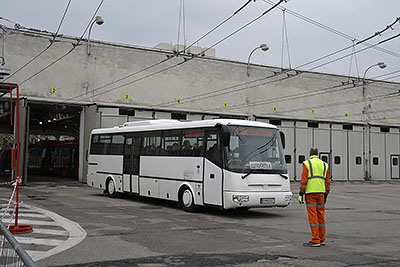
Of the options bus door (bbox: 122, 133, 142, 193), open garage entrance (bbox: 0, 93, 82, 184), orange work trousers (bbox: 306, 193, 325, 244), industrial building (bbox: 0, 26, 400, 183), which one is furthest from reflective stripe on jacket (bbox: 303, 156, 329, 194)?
open garage entrance (bbox: 0, 93, 82, 184)

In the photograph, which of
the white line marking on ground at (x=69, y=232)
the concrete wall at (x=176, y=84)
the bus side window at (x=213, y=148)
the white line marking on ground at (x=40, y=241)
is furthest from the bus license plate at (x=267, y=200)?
the concrete wall at (x=176, y=84)

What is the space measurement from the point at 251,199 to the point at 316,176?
14.3 feet

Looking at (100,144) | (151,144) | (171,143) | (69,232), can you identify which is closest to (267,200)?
(171,143)

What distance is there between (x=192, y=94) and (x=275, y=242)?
983 inches

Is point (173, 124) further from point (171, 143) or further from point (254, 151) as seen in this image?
point (254, 151)

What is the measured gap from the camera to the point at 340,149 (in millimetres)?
40000

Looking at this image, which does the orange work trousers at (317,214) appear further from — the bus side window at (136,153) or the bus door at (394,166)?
the bus door at (394,166)

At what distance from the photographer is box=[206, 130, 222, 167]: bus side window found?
13.8 metres

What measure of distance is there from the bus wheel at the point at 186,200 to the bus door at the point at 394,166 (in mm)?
31882

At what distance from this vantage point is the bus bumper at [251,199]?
1325cm

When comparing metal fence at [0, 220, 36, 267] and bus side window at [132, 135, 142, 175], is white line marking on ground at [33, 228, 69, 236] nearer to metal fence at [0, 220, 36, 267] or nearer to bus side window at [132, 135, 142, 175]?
metal fence at [0, 220, 36, 267]

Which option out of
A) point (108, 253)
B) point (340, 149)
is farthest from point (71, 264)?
point (340, 149)

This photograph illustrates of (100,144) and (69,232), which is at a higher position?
(100,144)

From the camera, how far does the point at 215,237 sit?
32.2 feet
